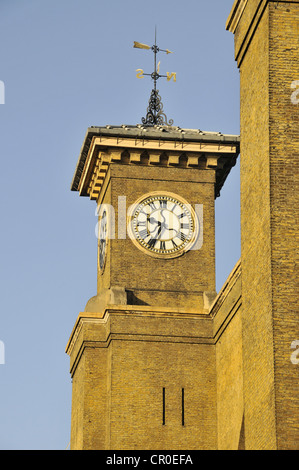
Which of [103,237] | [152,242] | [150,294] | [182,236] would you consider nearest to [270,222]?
[150,294]

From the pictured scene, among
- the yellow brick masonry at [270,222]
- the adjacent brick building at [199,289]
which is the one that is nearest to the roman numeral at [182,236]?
the adjacent brick building at [199,289]

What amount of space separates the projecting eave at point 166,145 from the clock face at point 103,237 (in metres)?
1.72

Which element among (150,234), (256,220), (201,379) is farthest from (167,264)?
(256,220)

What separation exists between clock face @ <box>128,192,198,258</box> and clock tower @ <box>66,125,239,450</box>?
29mm

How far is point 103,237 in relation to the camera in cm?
4000

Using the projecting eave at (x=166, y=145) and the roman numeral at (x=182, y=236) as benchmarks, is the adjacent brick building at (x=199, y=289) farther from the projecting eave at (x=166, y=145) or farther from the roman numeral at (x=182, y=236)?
the roman numeral at (x=182, y=236)

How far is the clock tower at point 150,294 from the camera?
117 ft

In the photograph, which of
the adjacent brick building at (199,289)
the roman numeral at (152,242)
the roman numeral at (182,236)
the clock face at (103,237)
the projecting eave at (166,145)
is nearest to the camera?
the adjacent brick building at (199,289)

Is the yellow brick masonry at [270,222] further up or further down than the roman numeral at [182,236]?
further down

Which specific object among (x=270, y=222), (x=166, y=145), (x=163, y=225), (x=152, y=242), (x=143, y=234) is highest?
(x=166, y=145)

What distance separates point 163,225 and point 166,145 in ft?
7.79

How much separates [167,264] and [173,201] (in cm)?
197

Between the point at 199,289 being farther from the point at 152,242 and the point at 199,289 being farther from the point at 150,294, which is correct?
the point at 152,242

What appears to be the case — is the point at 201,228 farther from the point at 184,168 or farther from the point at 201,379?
the point at 201,379
